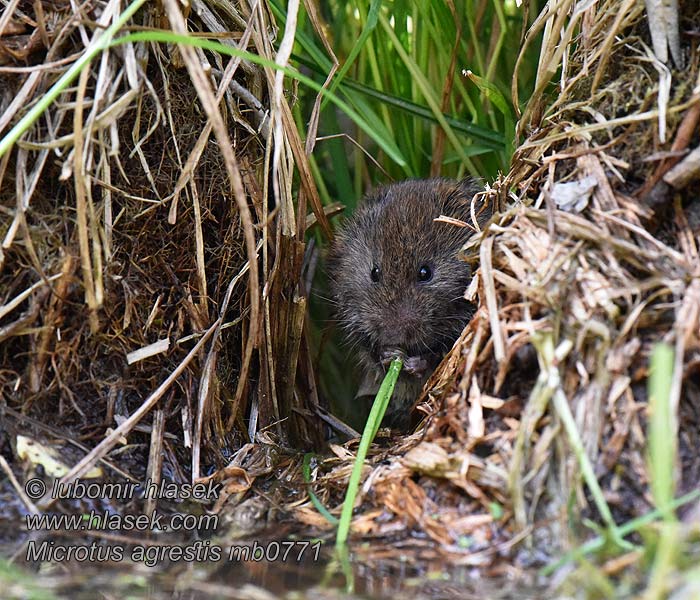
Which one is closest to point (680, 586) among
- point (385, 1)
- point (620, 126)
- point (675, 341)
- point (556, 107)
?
point (675, 341)

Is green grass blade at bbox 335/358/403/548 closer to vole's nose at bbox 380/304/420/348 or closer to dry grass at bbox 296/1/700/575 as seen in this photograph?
dry grass at bbox 296/1/700/575

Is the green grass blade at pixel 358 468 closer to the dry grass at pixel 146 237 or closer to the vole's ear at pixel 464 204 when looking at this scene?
the dry grass at pixel 146 237

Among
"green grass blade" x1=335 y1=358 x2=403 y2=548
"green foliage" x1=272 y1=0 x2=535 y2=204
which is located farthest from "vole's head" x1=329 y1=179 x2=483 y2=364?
"green grass blade" x1=335 y1=358 x2=403 y2=548

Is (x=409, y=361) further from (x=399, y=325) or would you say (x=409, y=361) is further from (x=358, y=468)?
(x=358, y=468)

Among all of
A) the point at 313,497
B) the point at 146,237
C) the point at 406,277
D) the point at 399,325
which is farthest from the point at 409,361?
the point at 146,237

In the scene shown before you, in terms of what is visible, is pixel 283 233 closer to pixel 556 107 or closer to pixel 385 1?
pixel 556 107

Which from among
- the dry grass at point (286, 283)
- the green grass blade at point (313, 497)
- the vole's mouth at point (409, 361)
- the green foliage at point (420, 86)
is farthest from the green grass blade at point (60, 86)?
the vole's mouth at point (409, 361)
